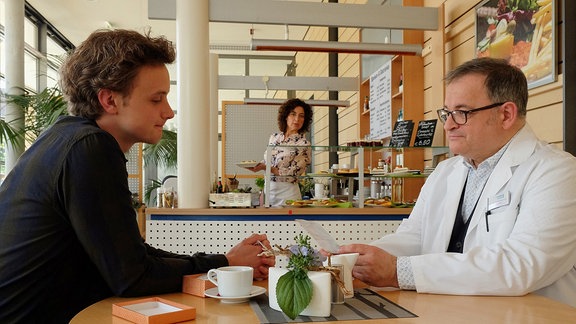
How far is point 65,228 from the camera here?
1253 millimetres

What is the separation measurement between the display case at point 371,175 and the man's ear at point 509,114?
181 cm

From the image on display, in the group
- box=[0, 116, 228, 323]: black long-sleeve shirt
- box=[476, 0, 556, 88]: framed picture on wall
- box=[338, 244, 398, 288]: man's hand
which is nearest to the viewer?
box=[0, 116, 228, 323]: black long-sleeve shirt

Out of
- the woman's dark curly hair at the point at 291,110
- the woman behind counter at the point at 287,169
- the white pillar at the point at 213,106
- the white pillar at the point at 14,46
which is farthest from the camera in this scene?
the white pillar at the point at 213,106

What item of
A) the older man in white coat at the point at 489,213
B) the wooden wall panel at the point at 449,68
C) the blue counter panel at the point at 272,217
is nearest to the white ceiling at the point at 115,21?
the wooden wall panel at the point at 449,68

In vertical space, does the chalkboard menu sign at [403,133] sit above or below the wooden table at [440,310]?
above

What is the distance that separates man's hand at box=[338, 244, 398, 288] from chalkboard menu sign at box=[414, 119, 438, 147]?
2.62 metres

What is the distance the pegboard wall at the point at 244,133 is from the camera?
24.5 ft

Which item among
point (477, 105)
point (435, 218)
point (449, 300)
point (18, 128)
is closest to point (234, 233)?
point (435, 218)

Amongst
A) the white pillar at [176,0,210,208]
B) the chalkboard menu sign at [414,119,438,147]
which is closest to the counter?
the white pillar at [176,0,210,208]

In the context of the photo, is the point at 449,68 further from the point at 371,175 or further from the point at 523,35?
the point at 523,35

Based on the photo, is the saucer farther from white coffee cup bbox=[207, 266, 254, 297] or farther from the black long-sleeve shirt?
the black long-sleeve shirt

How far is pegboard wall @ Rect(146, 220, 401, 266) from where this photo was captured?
346 centimetres

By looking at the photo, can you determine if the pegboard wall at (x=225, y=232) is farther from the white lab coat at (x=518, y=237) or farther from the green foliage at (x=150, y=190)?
the green foliage at (x=150, y=190)

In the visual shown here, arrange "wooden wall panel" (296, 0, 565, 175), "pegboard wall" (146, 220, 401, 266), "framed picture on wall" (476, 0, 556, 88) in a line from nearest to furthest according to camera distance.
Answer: "framed picture on wall" (476, 0, 556, 88) < "wooden wall panel" (296, 0, 565, 175) < "pegboard wall" (146, 220, 401, 266)
